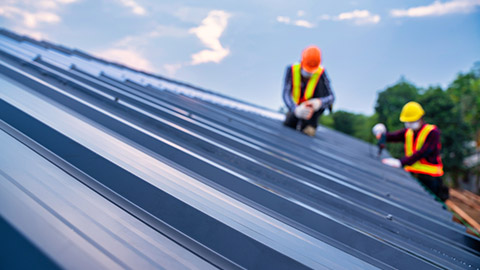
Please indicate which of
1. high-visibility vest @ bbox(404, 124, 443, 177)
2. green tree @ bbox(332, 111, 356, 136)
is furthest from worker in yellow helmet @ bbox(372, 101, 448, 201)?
green tree @ bbox(332, 111, 356, 136)

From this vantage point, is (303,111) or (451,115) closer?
(303,111)

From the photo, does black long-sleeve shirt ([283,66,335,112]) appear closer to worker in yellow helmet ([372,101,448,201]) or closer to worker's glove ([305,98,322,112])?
worker's glove ([305,98,322,112])

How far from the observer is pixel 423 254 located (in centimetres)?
144

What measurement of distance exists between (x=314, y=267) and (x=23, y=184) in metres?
0.89

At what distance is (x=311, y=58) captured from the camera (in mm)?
4863

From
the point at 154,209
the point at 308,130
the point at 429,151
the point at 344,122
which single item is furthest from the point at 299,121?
the point at 344,122

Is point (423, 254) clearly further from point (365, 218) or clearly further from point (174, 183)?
point (174, 183)

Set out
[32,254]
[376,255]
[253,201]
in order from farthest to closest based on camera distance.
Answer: [253,201], [376,255], [32,254]

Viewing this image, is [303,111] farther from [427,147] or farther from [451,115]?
[451,115]

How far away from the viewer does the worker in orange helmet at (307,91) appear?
16.3ft

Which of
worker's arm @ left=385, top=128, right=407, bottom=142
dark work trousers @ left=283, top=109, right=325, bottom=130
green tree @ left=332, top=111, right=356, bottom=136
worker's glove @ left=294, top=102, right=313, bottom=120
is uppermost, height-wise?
green tree @ left=332, top=111, right=356, bottom=136

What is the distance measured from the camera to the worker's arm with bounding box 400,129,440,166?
546 cm

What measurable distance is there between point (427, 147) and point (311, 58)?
293 centimetres

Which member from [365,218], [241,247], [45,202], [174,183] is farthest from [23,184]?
[365,218]
